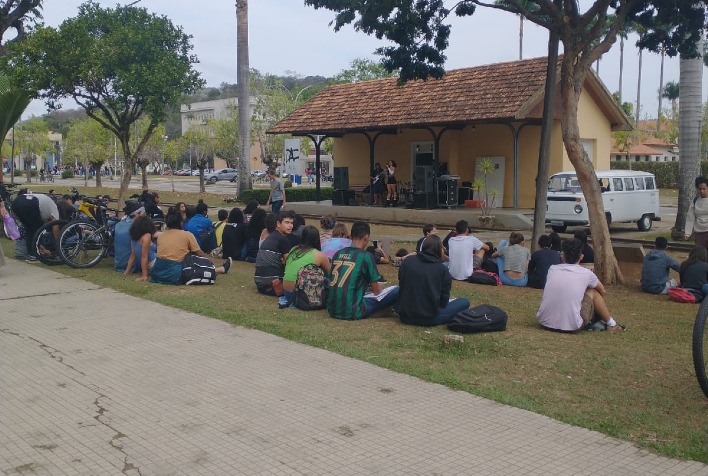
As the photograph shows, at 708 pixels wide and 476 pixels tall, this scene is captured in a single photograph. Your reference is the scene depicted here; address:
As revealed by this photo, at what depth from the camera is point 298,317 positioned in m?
9.48

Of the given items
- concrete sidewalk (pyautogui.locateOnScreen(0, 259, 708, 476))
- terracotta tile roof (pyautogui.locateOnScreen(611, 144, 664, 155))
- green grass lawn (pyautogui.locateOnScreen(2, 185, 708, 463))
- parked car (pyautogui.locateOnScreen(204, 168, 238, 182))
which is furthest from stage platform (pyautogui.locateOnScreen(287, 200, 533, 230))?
terracotta tile roof (pyautogui.locateOnScreen(611, 144, 664, 155))

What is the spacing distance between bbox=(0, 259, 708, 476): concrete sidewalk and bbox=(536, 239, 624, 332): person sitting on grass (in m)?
2.49

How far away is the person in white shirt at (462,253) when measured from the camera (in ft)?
39.5

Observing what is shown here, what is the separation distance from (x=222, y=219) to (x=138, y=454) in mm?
10290

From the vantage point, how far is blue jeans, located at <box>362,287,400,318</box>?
9203 millimetres

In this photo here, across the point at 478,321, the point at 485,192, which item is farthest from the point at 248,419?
the point at 485,192

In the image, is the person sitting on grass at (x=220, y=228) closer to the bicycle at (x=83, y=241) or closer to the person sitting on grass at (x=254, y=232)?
the person sitting on grass at (x=254, y=232)

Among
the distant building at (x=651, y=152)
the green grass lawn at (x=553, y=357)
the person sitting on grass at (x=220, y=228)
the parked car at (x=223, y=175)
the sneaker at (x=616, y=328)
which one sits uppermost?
the distant building at (x=651, y=152)

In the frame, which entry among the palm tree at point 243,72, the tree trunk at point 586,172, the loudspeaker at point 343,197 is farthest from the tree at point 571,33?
the palm tree at point 243,72

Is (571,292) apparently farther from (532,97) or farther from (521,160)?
(521,160)

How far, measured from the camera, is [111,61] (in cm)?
2242

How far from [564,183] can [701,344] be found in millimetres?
15829

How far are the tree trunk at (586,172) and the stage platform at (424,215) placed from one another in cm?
933

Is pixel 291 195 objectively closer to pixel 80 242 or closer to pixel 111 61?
pixel 111 61
